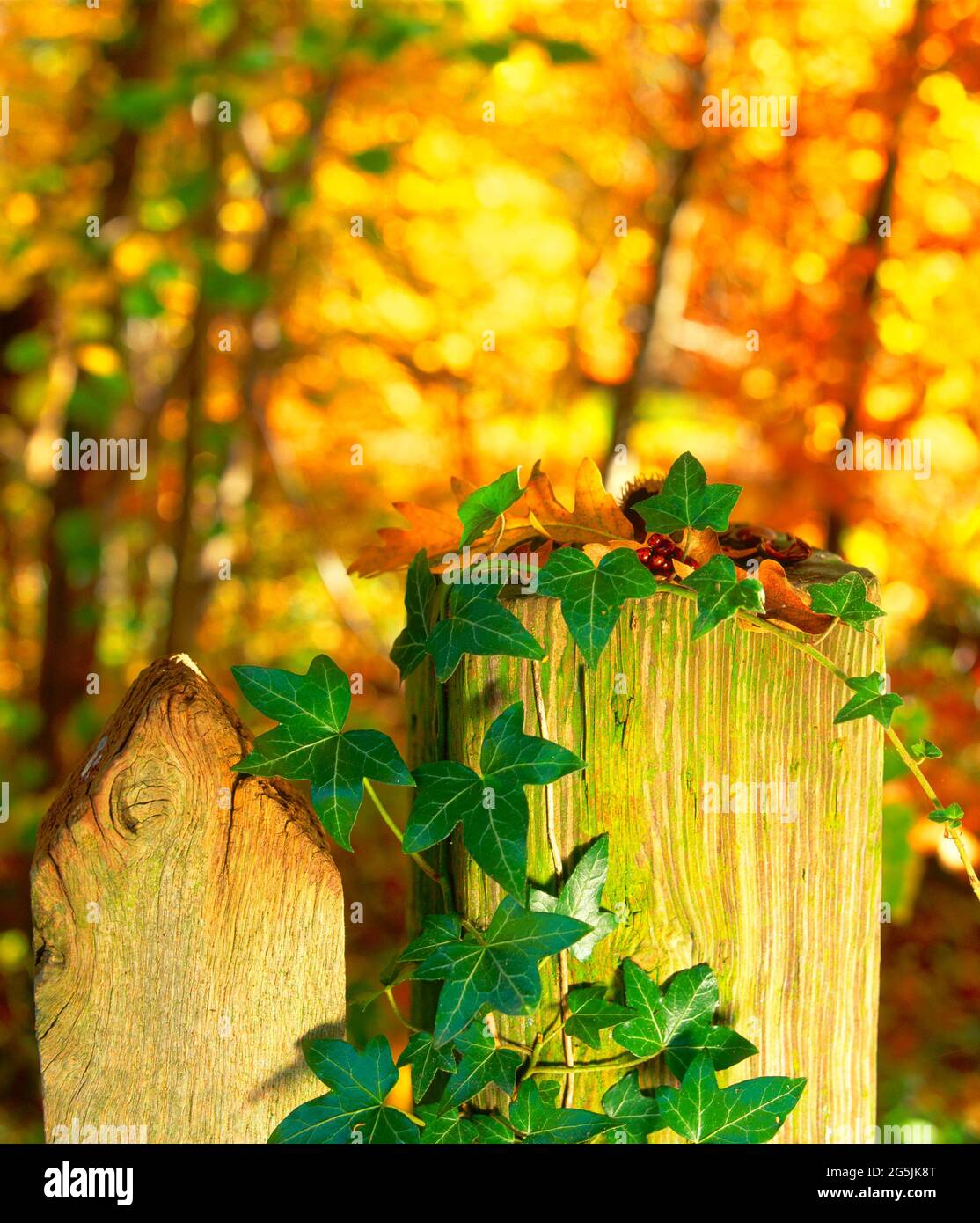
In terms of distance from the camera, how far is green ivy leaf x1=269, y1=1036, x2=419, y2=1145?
908mm

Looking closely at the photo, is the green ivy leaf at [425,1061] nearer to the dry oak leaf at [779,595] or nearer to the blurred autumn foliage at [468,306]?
the dry oak leaf at [779,595]

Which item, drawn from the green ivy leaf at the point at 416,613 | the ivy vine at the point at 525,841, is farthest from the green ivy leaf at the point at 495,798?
the green ivy leaf at the point at 416,613

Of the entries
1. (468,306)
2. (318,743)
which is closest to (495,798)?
(318,743)

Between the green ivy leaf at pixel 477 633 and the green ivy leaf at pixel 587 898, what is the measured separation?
0.20 meters

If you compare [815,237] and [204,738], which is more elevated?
[815,237]

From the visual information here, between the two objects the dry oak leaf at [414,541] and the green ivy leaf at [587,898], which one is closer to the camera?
the green ivy leaf at [587,898]

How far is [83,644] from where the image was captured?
416 centimetres

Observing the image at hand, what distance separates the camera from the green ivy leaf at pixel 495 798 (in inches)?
33.1

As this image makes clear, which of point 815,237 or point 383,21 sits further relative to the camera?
point 815,237

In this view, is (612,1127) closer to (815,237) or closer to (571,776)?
(571,776)

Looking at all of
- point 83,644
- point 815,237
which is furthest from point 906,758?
point 815,237

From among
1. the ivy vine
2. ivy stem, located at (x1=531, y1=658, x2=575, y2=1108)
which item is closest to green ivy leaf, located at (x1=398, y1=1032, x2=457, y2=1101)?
the ivy vine

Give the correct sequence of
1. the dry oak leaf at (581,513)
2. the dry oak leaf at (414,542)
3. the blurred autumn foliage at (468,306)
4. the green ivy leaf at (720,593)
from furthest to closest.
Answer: the blurred autumn foliage at (468,306) < the dry oak leaf at (414,542) < the dry oak leaf at (581,513) < the green ivy leaf at (720,593)
